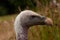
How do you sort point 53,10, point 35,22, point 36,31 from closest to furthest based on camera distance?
point 35,22 → point 53,10 → point 36,31

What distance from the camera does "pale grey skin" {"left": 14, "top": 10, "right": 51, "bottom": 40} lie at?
3.79 m

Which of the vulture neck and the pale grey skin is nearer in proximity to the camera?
the pale grey skin

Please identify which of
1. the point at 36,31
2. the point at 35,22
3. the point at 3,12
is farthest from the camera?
the point at 3,12

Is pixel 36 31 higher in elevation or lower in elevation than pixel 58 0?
lower

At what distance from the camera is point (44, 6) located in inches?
186

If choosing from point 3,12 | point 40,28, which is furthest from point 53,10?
point 3,12

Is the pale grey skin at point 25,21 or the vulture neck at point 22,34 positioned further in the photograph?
the vulture neck at point 22,34

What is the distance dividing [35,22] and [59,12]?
3.16 feet

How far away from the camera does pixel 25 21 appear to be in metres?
3.85

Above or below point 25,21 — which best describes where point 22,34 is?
below

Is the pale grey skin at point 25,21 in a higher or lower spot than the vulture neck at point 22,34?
higher

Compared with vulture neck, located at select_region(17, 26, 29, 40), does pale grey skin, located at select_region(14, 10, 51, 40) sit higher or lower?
higher

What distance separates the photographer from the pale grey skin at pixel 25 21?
3.79m

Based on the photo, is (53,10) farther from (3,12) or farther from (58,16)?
(3,12)
